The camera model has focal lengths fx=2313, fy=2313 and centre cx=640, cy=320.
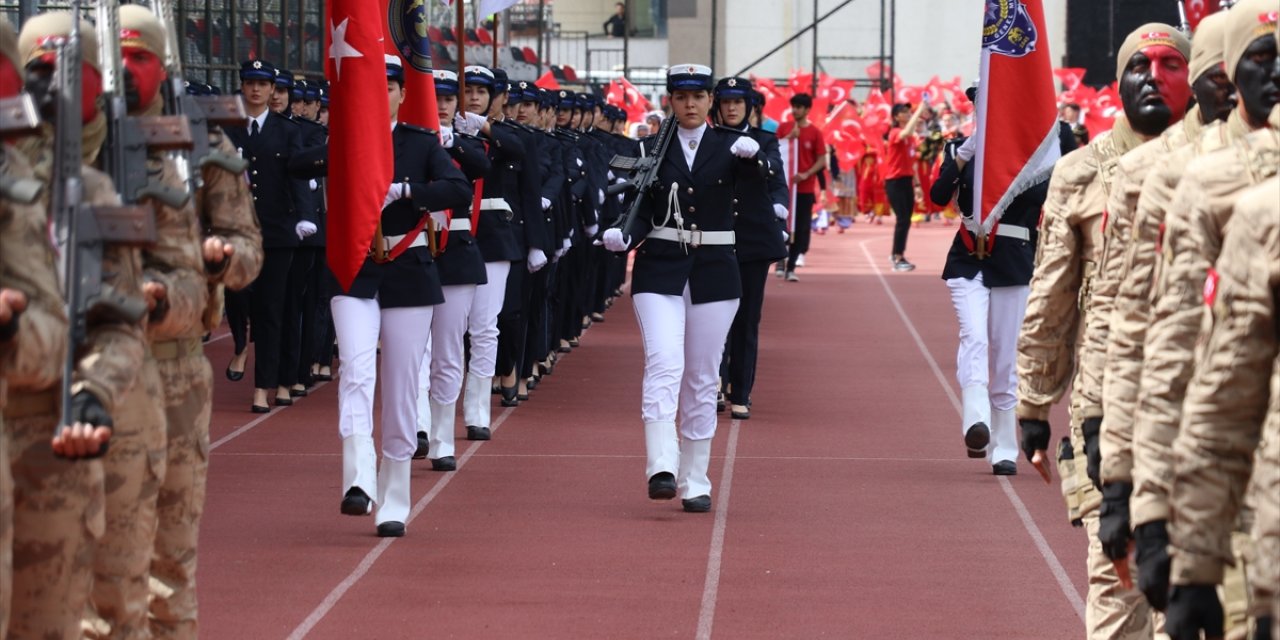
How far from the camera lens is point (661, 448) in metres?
10.1

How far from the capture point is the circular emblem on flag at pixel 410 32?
10266 millimetres

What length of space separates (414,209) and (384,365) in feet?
2.33

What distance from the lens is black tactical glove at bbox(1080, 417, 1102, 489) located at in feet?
18.5

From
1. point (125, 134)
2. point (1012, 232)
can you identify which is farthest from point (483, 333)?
point (125, 134)

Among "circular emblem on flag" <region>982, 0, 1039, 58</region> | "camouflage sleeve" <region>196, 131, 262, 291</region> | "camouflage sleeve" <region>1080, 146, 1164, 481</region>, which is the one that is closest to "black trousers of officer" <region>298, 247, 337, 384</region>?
"circular emblem on flag" <region>982, 0, 1039, 58</region>

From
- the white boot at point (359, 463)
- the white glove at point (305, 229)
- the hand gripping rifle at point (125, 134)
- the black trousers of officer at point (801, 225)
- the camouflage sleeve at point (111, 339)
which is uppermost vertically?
the hand gripping rifle at point (125, 134)

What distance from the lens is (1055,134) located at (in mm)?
10312

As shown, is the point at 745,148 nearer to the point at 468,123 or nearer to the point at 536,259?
the point at 468,123

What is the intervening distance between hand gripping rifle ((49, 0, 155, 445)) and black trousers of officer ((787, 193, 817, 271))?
19.3 meters

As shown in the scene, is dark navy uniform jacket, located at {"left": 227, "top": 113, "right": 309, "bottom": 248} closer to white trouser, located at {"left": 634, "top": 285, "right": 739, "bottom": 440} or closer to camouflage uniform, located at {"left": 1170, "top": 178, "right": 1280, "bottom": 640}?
white trouser, located at {"left": 634, "top": 285, "right": 739, "bottom": 440}

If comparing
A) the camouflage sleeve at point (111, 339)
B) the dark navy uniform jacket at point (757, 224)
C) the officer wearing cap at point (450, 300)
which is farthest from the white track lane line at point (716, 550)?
the camouflage sleeve at point (111, 339)

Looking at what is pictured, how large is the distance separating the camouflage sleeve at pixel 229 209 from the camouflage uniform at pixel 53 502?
1303 millimetres

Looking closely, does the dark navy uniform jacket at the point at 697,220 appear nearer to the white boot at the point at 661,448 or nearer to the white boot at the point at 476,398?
the white boot at the point at 661,448

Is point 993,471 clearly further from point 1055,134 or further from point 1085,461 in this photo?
point 1085,461
